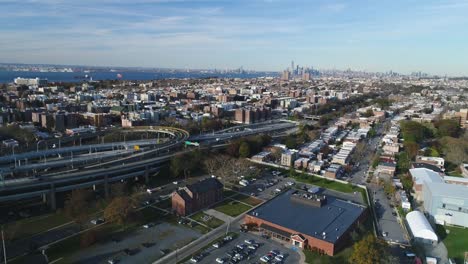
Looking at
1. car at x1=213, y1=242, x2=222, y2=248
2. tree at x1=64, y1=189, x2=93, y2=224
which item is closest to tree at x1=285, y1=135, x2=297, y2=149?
car at x1=213, y1=242, x2=222, y2=248

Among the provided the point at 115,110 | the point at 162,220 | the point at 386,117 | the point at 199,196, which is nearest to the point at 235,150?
the point at 199,196

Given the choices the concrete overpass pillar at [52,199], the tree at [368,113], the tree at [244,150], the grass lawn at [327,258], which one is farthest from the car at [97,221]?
the tree at [368,113]

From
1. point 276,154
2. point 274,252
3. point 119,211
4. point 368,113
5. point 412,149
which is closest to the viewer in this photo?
point 274,252

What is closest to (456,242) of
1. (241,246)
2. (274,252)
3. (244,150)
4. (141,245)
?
(274,252)

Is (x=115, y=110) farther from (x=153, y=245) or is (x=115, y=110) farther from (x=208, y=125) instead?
(x=153, y=245)

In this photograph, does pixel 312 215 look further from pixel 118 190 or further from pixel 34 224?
pixel 34 224
